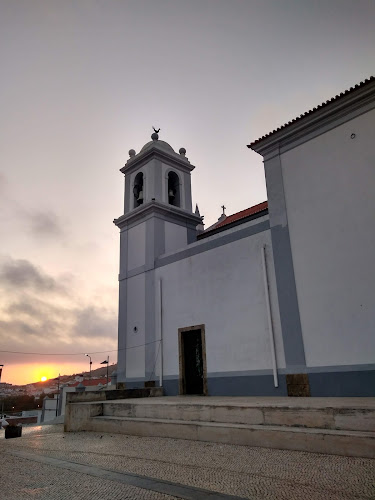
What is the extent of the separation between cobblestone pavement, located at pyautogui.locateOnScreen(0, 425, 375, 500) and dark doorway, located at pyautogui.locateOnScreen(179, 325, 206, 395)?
6092mm

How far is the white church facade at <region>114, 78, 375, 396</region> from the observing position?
28.2ft

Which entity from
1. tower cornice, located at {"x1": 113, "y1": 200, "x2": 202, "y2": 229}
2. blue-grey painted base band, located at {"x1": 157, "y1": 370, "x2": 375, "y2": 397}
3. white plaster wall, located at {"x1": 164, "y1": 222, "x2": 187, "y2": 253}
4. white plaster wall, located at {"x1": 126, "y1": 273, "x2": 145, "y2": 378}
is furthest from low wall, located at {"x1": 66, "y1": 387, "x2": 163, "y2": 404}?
tower cornice, located at {"x1": 113, "y1": 200, "x2": 202, "y2": 229}

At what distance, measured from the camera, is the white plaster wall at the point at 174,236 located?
15.2 meters

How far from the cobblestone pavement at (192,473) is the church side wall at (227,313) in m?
4.63

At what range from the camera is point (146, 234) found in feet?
49.2

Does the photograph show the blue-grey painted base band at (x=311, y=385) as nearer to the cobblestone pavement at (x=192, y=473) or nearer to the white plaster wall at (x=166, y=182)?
the cobblestone pavement at (x=192, y=473)

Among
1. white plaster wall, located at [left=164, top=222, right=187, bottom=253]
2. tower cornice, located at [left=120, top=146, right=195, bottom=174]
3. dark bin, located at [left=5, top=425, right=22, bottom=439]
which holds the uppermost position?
tower cornice, located at [left=120, top=146, right=195, bottom=174]

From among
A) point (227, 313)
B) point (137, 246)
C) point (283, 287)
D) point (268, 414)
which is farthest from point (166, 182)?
point (268, 414)

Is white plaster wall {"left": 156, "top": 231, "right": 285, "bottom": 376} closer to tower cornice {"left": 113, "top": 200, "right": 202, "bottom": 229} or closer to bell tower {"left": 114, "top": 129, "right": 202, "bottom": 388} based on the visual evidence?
bell tower {"left": 114, "top": 129, "right": 202, "bottom": 388}

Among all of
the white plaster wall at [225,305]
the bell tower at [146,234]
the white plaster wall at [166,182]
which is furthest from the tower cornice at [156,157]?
the white plaster wall at [225,305]

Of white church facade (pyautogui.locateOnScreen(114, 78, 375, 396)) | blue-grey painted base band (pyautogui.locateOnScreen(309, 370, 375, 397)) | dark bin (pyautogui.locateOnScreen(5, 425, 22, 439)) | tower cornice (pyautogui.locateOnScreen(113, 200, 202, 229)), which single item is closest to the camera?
blue-grey painted base band (pyautogui.locateOnScreen(309, 370, 375, 397))

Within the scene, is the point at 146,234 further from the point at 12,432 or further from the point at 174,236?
the point at 12,432

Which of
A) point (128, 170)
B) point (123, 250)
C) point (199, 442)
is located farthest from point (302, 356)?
point (128, 170)

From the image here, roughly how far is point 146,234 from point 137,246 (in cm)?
77
